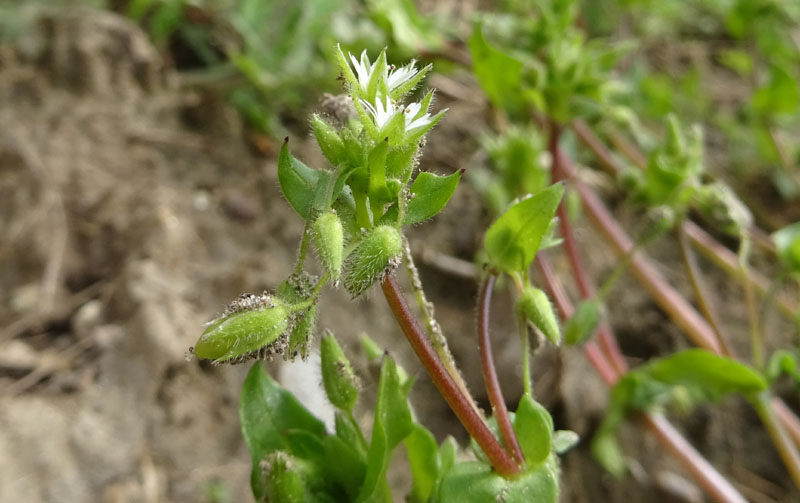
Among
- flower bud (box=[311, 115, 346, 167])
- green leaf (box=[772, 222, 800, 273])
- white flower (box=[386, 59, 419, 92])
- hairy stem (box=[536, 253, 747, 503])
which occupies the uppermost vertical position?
white flower (box=[386, 59, 419, 92])

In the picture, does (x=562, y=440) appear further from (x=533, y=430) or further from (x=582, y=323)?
(x=582, y=323)

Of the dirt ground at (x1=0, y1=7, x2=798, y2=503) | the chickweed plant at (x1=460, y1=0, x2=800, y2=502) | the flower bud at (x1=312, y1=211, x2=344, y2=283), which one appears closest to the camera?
the flower bud at (x1=312, y1=211, x2=344, y2=283)

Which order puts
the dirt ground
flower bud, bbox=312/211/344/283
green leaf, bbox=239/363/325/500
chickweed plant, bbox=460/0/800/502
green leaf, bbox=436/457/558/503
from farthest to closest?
the dirt ground → chickweed plant, bbox=460/0/800/502 → green leaf, bbox=239/363/325/500 → green leaf, bbox=436/457/558/503 → flower bud, bbox=312/211/344/283

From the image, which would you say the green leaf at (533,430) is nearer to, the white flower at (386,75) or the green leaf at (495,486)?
the green leaf at (495,486)

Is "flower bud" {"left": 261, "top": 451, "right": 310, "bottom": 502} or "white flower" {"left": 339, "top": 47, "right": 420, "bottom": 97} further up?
"white flower" {"left": 339, "top": 47, "right": 420, "bottom": 97}

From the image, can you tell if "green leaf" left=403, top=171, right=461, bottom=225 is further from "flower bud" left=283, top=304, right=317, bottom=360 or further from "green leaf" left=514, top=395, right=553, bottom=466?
"green leaf" left=514, top=395, right=553, bottom=466

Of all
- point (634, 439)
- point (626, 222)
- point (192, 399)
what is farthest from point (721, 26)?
point (192, 399)

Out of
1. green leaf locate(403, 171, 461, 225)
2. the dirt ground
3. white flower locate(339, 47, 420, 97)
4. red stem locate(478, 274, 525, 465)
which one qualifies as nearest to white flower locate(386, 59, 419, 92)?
A: white flower locate(339, 47, 420, 97)

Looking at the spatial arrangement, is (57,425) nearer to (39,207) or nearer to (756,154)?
(39,207)

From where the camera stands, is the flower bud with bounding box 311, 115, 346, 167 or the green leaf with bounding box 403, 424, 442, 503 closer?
the flower bud with bounding box 311, 115, 346, 167
